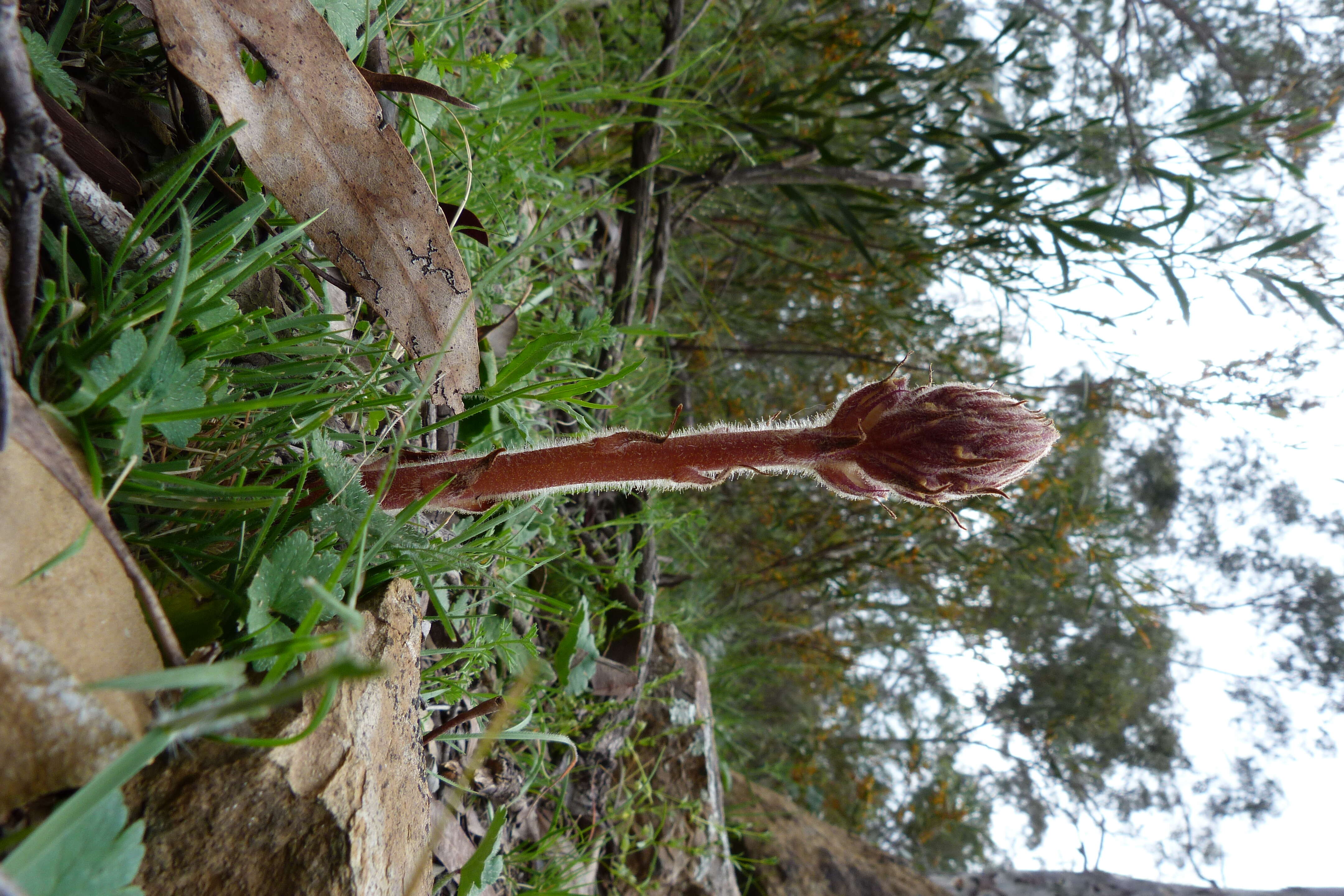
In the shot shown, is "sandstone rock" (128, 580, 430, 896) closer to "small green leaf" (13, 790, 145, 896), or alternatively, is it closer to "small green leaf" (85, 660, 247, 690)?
"small green leaf" (13, 790, 145, 896)

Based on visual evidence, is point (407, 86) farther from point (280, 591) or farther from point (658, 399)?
point (658, 399)

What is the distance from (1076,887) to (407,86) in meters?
3.81

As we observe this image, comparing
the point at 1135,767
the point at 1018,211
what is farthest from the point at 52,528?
the point at 1135,767

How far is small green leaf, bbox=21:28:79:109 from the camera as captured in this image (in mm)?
775

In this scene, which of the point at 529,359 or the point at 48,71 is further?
the point at 529,359

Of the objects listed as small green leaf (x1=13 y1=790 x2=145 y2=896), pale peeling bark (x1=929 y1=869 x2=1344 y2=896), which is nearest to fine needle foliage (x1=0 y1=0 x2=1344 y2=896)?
small green leaf (x1=13 y1=790 x2=145 y2=896)

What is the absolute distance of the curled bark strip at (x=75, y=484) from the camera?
23.7 inches

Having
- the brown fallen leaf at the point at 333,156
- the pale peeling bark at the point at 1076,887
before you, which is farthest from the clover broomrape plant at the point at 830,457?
the pale peeling bark at the point at 1076,887

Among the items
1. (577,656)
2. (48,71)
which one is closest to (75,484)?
(48,71)

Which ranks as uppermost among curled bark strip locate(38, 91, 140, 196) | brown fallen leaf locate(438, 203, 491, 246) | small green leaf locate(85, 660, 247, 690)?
brown fallen leaf locate(438, 203, 491, 246)

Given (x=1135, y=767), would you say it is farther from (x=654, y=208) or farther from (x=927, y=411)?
(x=927, y=411)

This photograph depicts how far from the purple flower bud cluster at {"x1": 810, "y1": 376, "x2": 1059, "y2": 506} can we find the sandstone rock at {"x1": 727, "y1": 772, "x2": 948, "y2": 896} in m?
1.84

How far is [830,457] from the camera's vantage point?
0.90 metres

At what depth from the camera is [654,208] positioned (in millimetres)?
2779
